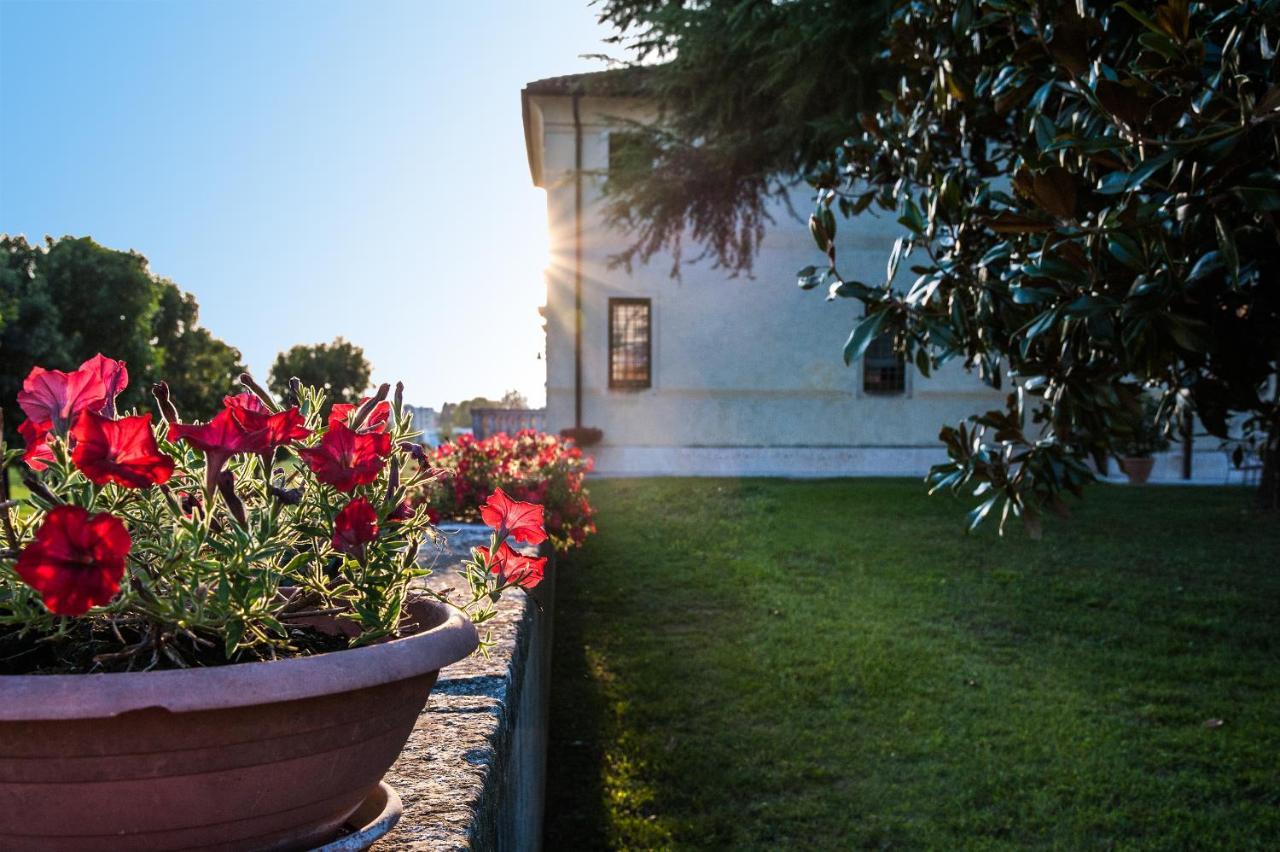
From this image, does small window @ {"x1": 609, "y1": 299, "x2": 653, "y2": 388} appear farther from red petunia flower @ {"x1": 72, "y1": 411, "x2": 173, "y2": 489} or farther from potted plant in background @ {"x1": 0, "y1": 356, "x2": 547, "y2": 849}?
red petunia flower @ {"x1": 72, "y1": 411, "x2": 173, "y2": 489}

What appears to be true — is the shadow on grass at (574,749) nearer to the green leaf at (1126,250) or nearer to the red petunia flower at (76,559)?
the green leaf at (1126,250)

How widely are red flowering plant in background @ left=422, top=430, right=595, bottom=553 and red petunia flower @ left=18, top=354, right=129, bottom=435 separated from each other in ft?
14.4

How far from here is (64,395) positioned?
1.34m

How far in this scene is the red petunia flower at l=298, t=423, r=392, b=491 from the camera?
4.36 ft

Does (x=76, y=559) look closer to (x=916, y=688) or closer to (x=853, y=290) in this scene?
(x=853, y=290)

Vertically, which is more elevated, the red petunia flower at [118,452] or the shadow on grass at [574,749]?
the red petunia flower at [118,452]

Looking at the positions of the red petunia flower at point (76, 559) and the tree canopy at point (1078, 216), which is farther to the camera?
the tree canopy at point (1078, 216)

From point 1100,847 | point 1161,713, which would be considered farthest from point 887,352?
point 1100,847

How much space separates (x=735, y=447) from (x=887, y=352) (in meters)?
3.45

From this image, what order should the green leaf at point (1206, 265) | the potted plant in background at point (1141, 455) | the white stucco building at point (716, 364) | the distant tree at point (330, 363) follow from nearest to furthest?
the green leaf at point (1206, 265)
the potted plant in background at point (1141, 455)
the white stucco building at point (716, 364)
the distant tree at point (330, 363)

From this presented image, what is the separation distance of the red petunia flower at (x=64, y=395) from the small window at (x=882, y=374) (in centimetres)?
1717

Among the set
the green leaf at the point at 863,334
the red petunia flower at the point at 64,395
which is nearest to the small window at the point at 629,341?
the green leaf at the point at 863,334

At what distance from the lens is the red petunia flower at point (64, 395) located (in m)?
1.32

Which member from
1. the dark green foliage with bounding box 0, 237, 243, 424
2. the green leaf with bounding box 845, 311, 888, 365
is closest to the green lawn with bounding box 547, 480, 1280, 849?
the green leaf with bounding box 845, 311, 888, 365
